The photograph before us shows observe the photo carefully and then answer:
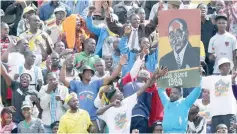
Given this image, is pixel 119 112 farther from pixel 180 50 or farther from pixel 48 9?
pixel 48 9

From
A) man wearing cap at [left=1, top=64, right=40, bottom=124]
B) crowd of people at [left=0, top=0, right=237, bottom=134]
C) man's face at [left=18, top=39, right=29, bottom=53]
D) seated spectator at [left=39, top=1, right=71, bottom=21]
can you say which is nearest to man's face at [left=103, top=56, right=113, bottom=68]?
crowd of people at [left=0, top=0, right=237, bottom=134]

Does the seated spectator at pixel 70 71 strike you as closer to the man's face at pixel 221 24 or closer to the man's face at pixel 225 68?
the man's face at pixel 225 68

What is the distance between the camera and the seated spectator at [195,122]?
2439 cm

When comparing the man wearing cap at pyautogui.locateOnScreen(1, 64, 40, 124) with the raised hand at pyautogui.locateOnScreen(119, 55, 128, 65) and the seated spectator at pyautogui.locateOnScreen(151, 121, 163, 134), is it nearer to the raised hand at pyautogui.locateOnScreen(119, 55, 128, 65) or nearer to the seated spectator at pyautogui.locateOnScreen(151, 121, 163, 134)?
the raised hand at pyautogui.locateOnScreen(119, 55, 128, 65)

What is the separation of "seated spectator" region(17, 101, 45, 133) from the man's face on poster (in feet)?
8.84

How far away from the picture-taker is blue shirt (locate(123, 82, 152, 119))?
24.8m

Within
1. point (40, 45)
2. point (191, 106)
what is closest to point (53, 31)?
point (40, 45)

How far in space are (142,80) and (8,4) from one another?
18.9 ft

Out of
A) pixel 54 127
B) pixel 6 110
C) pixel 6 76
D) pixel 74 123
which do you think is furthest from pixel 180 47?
pixel 6 76

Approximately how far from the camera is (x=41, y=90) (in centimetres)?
2502

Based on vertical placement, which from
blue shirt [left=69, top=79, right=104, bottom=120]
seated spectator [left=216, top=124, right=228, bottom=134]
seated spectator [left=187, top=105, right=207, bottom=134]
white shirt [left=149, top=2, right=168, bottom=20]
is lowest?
seated spectator [left=216, top=124, right=228, bottom=134]

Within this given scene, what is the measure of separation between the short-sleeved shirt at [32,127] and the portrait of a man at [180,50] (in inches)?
95.8

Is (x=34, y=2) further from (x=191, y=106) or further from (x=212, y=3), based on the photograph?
(x=191, y=106)

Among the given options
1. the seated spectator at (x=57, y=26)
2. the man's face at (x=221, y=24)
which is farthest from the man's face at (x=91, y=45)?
the man's face at (x=221, y=24)
